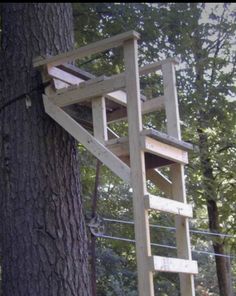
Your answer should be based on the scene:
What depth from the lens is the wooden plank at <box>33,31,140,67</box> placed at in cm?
251

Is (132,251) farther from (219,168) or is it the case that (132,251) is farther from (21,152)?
(21,152)

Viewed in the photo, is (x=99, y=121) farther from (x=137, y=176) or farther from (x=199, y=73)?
(x=199, y=73)

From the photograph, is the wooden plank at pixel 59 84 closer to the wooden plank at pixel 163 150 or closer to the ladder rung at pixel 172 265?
the wooden plank at pixel 163 150

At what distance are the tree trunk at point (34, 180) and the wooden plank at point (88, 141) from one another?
0.08m

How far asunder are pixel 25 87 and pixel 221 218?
18.0ft

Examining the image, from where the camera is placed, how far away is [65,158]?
2781 millimetres

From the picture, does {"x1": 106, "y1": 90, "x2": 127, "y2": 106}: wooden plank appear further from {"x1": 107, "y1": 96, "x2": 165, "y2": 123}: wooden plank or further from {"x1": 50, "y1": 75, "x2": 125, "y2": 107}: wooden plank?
{"x1": 50, "y1": 75, "x2": 125, "y2": 107}: wooden plank

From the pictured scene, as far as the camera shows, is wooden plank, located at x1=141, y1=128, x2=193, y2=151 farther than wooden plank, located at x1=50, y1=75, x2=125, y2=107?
No

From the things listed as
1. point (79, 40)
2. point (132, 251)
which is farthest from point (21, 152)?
point (132, 251)

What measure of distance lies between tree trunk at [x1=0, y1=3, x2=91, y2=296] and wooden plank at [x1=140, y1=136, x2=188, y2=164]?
527 mm

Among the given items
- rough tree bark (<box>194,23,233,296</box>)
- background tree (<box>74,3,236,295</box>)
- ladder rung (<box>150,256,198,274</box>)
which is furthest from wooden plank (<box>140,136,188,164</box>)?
rough tree bark (<box>194,23,233,296</box>)

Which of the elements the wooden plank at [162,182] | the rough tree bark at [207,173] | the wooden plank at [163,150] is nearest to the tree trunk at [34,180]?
the wooden plank at [162,182]

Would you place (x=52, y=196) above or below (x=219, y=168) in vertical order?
below

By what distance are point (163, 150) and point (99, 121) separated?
34 centimetres
